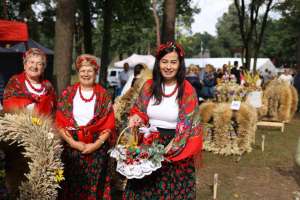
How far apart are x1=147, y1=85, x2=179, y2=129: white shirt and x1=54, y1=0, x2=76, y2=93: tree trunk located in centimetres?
324

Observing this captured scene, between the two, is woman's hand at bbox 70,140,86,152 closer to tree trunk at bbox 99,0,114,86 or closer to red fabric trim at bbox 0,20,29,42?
red fabric trim at bbox 0,20,29,42

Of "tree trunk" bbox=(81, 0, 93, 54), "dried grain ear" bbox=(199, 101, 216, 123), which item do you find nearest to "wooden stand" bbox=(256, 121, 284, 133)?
"dried grain ear" bbox=(199, 101, 216, 123)

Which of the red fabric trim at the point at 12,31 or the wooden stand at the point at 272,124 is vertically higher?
the red fabric trim at the point at 12,31

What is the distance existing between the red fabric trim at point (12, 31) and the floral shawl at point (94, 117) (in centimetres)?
491

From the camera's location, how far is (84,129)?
389cm

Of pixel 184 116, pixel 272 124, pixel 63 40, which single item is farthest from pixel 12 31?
pixel 272 124

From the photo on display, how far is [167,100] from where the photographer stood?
3.37 meters

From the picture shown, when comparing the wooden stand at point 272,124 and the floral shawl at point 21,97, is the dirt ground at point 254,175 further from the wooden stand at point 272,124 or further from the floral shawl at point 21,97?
the floral shawl at point 21,97

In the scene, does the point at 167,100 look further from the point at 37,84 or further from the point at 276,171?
the point at 276,171

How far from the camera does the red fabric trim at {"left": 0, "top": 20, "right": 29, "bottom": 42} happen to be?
8.24 metres

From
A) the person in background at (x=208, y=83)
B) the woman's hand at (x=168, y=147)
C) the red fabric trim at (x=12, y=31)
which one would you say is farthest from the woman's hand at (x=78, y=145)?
the person in background at (x=208, y=83)

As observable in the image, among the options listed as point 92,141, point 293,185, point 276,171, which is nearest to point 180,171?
point 92,141

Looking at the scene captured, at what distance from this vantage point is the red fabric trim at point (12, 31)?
8.24 metres

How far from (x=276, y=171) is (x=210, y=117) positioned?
1970 mm
